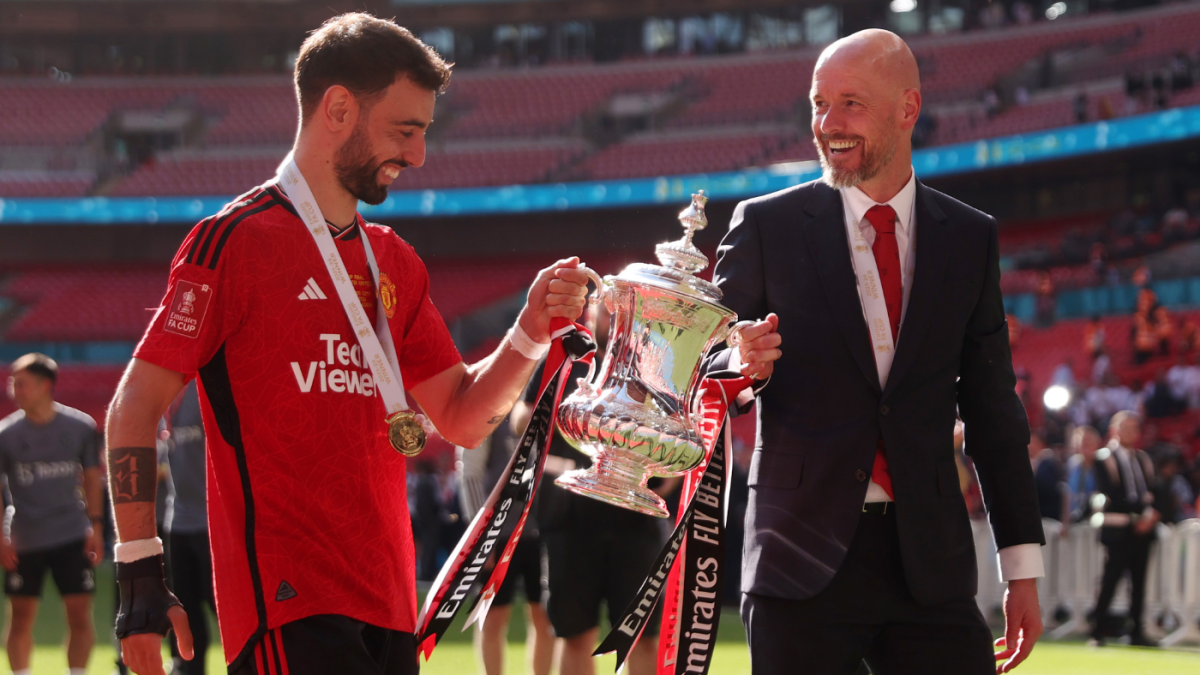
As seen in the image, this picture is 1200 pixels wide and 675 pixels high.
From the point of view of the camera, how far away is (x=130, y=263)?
26.8 metres

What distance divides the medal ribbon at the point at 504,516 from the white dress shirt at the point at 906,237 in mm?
618

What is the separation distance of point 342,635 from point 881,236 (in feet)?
4.40

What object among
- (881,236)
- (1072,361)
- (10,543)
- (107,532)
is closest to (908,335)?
(881,236)

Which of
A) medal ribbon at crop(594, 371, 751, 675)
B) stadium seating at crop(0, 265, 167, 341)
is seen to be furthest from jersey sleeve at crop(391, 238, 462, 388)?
stadium seating at crop(0, 265, 167, 341)

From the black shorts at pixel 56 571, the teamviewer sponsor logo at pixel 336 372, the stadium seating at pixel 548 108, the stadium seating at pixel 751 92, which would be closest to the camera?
the teamviewer sponsor logo at pixel 336 372

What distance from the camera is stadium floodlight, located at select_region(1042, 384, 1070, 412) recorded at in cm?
1452

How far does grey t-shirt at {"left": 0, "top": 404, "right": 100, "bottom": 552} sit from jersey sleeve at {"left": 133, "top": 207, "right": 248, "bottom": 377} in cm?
465

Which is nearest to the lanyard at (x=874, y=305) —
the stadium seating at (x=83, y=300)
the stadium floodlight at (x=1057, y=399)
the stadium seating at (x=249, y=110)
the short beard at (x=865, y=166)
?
the short beard at (x=865, y=166)

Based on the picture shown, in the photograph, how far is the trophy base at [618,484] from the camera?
2.29 metres

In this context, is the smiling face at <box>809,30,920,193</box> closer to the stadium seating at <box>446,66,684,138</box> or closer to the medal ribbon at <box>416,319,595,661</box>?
the medal ribbon at <box>416,319,595,661</box>

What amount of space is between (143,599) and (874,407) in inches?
54.3

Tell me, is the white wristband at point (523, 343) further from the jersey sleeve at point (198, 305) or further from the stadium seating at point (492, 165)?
the stadium seating at point (492, 165)

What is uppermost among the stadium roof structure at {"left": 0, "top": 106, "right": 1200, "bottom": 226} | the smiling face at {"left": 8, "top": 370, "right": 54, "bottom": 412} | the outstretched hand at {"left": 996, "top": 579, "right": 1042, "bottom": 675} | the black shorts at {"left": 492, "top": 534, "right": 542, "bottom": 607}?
the stadium roof structure at {"left": 0, "top": 106, "right": 1200, "bottom": 226}

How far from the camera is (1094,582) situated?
9.92m
